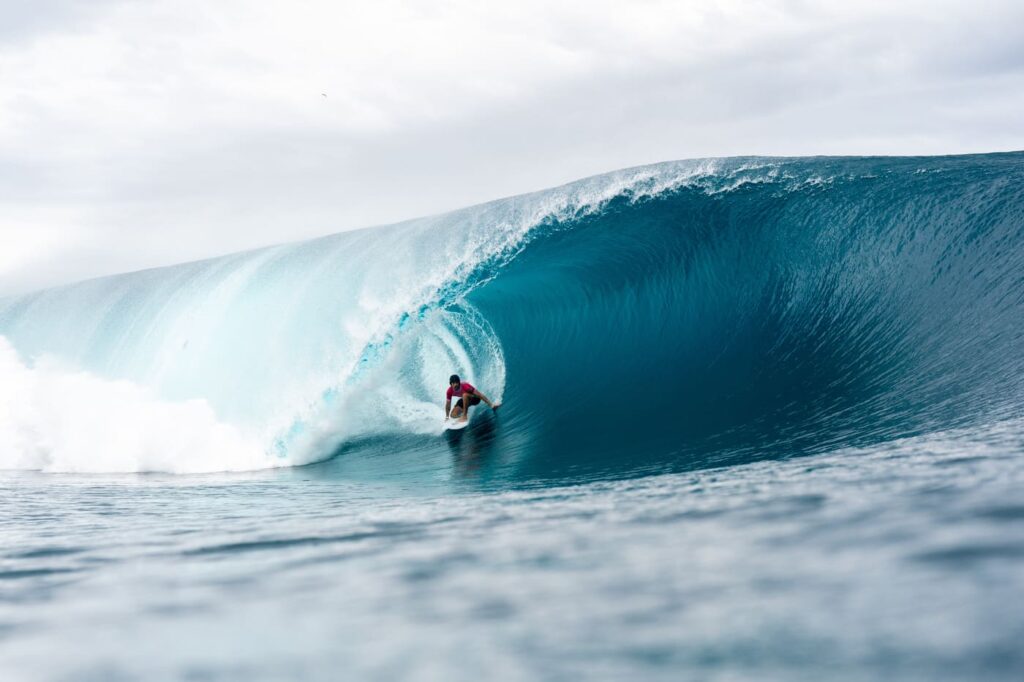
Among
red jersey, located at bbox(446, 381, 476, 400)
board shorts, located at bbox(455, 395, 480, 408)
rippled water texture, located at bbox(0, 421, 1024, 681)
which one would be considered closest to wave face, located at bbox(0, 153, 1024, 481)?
board shorts, located at bbox(455, 395, 480, 408)

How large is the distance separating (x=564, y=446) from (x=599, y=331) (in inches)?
140

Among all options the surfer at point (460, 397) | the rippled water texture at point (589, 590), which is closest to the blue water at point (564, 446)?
the rippled water texture at point (589, 590)

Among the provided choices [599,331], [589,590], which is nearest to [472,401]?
[599,331]

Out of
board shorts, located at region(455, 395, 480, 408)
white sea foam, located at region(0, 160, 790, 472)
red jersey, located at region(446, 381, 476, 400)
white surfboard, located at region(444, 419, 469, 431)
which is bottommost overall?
white surfboard, located at region(444, 419, 469, 431)

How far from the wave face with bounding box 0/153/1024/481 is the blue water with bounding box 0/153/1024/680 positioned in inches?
1.8

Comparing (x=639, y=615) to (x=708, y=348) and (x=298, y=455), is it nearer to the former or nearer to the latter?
(x=708, y=348)

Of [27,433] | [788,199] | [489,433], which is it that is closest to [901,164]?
[788,199]

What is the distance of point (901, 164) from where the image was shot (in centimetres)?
1155

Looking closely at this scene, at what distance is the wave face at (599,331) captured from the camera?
7.32 m

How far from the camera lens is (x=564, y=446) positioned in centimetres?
736

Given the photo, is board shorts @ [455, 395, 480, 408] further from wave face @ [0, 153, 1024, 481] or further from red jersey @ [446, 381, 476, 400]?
wave face @ [0, 153, 1024, 481]

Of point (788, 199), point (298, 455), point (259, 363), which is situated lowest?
point (298, 455)

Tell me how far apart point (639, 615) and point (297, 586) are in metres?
1.02

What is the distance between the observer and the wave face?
288 inches
